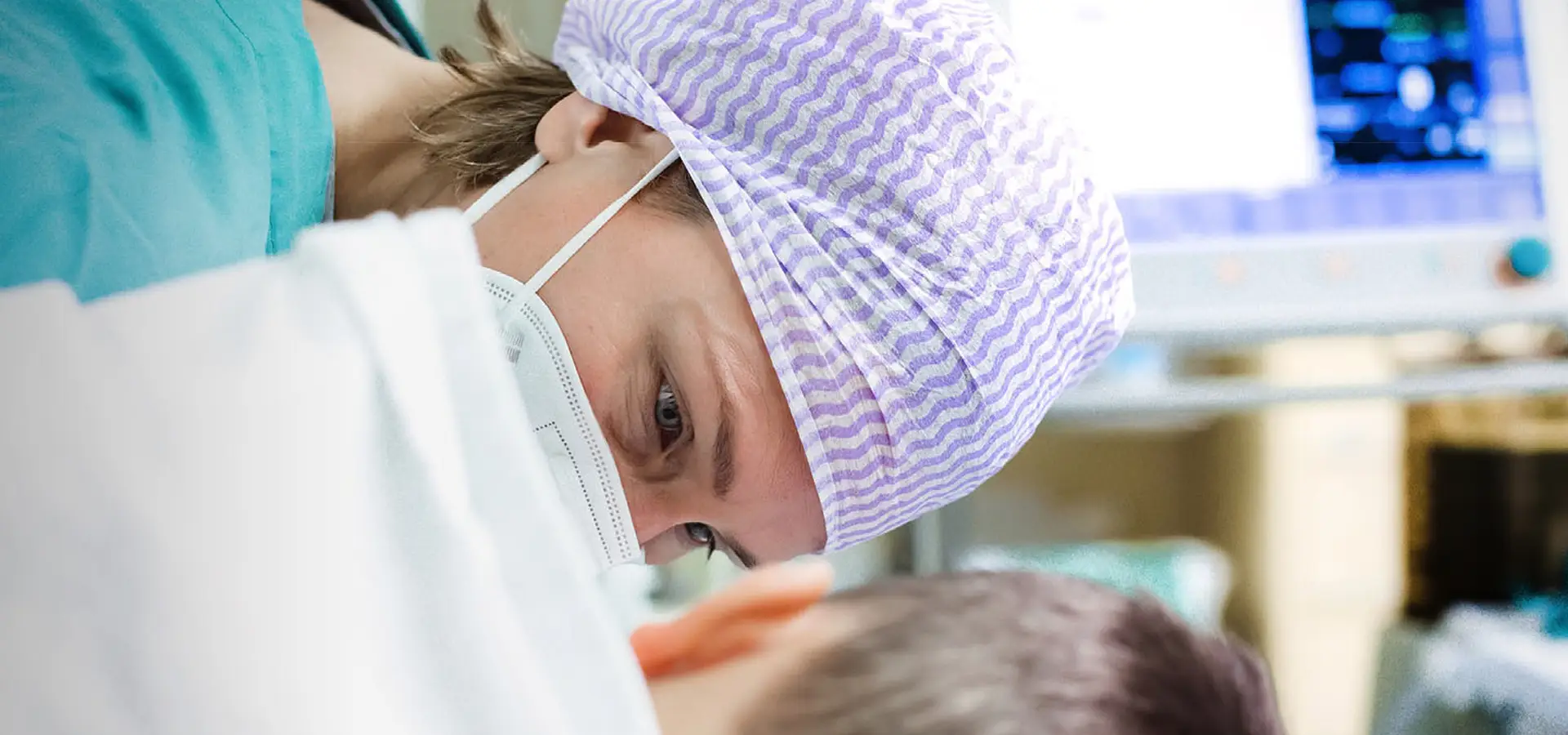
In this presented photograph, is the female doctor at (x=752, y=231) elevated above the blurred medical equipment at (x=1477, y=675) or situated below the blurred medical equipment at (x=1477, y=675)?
above

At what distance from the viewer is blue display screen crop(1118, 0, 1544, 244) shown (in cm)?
134

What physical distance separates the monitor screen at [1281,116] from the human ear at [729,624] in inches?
27.2

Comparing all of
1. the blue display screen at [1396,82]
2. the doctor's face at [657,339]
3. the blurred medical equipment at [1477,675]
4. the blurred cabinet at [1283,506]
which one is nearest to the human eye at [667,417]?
the doctor's face at [657,339]

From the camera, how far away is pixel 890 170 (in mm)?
683

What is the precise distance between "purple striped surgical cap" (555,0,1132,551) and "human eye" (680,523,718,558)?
128 mm

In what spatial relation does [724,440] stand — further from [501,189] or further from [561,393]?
[501,189]

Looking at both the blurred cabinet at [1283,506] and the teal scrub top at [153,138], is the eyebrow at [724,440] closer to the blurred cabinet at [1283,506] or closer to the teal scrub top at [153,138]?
the teal scrub top at [153,138]

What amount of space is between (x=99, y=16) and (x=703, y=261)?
0.37m

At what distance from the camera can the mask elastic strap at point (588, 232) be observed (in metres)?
0.70

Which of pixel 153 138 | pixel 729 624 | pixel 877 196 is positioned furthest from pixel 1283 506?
pixel 153 138

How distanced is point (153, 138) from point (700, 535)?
44 centimetres

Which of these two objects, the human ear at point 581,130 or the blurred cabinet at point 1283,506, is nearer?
the human ear at point 581,130

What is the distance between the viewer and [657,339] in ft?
2.26

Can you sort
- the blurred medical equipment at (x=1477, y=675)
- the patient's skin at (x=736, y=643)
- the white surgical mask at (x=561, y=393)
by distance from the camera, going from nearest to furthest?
1. the white surgical mask at (x=561, y=393)
2. the patient's skin at (x=736, y=643)
3. the blurred medical equipment at (x=1477, y=675)
